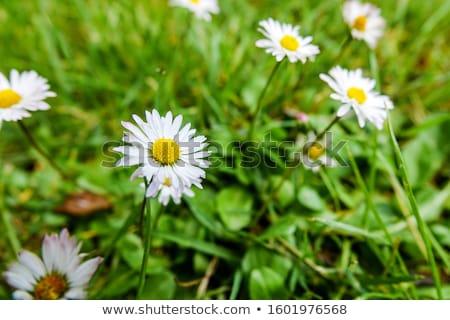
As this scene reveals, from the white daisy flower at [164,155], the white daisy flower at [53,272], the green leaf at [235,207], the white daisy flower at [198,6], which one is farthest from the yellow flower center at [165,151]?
the white daisy flower at [198,6]

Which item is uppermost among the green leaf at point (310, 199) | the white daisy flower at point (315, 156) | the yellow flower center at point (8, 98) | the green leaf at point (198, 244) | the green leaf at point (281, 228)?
the yellow flower center at point (8, 98)

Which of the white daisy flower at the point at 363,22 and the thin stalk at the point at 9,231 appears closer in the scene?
the thin stalk at the point at 9,231

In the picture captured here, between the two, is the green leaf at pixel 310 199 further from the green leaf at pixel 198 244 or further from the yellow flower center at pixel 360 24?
the yellow flower center at pixel 360 24

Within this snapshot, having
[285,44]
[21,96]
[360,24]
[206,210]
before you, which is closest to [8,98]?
[21,96]

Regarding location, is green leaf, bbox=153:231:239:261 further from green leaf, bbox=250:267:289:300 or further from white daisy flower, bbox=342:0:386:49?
white daisy flower, bbox=342:0:386:49

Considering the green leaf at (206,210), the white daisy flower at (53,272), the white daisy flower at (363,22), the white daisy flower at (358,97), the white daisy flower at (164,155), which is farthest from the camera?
the white daisy flower at (363,22)

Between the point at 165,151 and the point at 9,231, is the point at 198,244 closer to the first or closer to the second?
the point at 165,151
